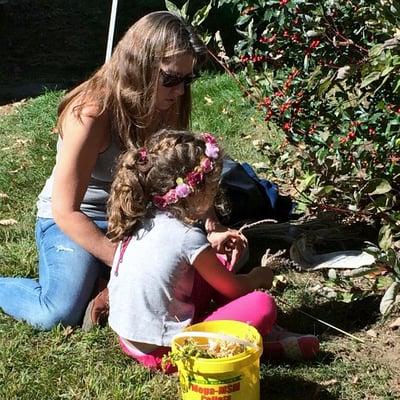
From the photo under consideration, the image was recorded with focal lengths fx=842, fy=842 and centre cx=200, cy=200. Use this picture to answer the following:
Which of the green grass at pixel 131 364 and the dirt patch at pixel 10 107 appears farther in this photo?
the dirt patch at pixel 10 107

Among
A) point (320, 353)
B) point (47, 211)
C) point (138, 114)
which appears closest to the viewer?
point (320, 353)

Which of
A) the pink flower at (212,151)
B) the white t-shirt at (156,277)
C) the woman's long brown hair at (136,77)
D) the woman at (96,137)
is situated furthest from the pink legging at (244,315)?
the woman's long brown hair at (136,77)

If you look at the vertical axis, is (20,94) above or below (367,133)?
below

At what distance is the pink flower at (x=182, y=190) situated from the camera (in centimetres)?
289

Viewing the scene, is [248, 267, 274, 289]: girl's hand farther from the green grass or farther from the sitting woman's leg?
the sitting woman's leg

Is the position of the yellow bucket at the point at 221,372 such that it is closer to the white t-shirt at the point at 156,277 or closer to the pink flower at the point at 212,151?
the white t-shirt at the point at 156,277

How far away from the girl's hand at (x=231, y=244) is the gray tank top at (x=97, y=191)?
59 centimetres

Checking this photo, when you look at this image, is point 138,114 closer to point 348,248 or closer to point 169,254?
point 169,254

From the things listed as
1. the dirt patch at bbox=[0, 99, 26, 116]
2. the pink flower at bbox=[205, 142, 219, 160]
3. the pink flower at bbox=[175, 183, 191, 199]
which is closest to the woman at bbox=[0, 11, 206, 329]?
the pink flower at bbox=[205, 142, 219, 160]

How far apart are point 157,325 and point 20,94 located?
207 inches

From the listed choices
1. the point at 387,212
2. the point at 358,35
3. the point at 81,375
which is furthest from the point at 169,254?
the point at 358,35

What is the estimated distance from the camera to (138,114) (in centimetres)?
344

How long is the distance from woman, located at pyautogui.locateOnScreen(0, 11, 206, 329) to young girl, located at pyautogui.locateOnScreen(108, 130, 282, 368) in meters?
0.35

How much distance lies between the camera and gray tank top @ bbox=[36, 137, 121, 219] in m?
3.57
